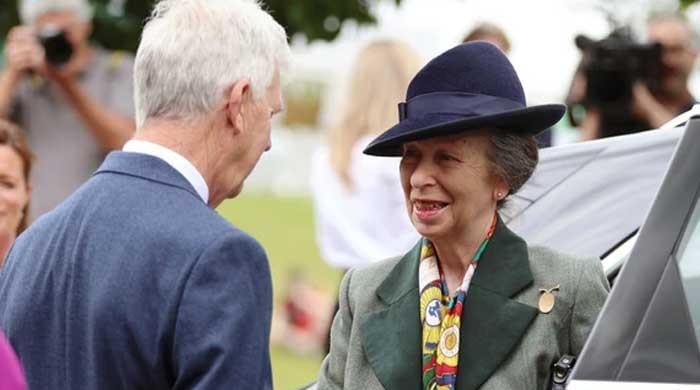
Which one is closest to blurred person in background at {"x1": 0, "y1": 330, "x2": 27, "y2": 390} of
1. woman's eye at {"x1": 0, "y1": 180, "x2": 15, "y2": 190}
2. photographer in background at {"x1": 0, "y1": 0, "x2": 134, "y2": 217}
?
woman's eye at {"x1": 0, "y1": 180, "x2": 15, "y2": 190}

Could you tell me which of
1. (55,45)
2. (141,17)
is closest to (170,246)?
(55,45)

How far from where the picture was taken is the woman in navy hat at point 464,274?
3541 millimetres

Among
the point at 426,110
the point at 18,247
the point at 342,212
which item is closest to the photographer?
the point at 18,247

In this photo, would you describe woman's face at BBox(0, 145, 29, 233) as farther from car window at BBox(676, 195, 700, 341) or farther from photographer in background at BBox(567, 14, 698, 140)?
photographer in background at BBox(567, 14, 698, 140)

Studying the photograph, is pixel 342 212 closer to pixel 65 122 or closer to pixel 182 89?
pixel 65 122

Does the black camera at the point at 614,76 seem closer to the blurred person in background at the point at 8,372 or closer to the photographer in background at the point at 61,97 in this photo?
the photographer in background at the point at 61,97

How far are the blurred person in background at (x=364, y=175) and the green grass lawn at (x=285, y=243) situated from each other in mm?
3609

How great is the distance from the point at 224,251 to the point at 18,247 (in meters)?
0.51

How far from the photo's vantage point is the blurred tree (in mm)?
8594

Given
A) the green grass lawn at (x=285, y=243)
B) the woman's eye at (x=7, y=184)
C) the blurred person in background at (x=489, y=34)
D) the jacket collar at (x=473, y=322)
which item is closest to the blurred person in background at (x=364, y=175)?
the blurred person in background at (x=489, y=34)

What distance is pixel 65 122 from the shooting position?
24.7ft

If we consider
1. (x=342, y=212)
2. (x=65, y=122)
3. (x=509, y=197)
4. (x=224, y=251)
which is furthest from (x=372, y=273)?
(x=65, y=122)

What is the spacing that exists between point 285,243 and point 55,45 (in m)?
11.8

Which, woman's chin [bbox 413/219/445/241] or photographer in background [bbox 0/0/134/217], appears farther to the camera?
photographer in background [bbox 0/0/134/217]
